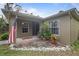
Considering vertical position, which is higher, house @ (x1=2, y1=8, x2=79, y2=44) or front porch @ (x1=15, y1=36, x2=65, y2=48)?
house @ (x1=2, y1=8, x2=79, y2=44)

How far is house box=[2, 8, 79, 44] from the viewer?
3.69 meters

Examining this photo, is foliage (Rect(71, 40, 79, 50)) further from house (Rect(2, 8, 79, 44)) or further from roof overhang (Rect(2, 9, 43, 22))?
roof overhang (Rect(2, 9, 43, 22))

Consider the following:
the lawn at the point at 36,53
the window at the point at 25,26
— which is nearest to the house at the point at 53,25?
the window at the point at 25,26

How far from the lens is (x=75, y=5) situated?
3.63 metres

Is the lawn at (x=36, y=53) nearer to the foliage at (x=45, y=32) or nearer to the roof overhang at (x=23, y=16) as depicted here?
the foliage at (x=45, y=32)

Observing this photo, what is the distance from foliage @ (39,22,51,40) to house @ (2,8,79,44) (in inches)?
2.3

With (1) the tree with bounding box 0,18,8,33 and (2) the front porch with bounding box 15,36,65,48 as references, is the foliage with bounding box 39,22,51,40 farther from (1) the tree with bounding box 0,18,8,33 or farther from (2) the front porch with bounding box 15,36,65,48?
(1) the tree with bounding box 0,18,8,33

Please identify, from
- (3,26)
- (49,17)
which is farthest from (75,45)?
(3,26)

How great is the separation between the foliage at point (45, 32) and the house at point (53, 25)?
0.06m

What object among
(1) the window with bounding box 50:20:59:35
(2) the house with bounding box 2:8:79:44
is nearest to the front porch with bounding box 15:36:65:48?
(2) the house with bounding box 2:8:79:44

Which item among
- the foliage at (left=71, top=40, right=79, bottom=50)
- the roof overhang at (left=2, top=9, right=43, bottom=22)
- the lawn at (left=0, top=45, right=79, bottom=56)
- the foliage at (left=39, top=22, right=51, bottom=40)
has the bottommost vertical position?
the lawn at (left=0, top=45, right=79, bottom=56)

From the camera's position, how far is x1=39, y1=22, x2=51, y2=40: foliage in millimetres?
3701

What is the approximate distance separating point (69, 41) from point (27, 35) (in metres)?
0.75

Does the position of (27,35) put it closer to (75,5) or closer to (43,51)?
(43,51)
